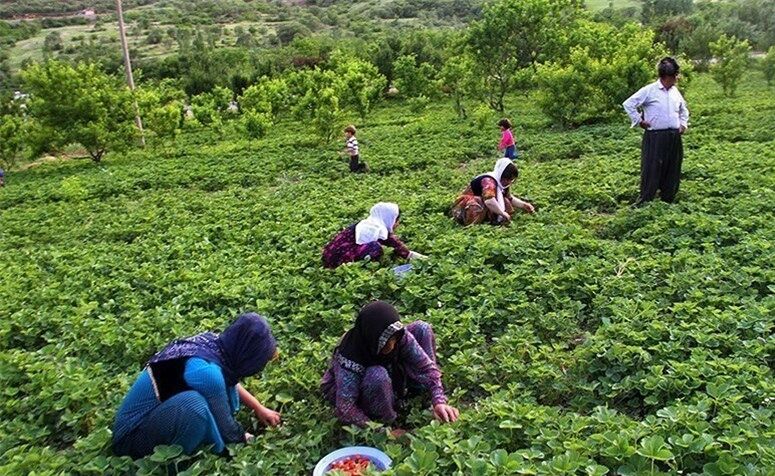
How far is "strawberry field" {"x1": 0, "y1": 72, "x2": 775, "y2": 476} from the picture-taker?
325cm

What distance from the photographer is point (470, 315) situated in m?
4.83

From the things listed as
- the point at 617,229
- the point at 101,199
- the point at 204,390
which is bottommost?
the point at 101,199

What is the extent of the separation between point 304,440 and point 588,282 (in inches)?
116

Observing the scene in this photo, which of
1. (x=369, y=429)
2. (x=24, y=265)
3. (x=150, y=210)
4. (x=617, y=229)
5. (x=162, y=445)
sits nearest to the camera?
(x=162, y=445)

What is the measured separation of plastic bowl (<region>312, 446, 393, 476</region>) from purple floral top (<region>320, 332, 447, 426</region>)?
32 centimetres

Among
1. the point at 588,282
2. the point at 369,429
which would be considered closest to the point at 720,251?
the point at 588,282

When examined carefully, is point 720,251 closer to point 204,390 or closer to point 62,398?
point 204,390

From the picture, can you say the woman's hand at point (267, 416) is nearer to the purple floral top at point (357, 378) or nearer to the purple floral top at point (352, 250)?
the purple floral top at point (357, 378)

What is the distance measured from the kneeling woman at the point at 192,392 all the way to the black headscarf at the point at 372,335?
0.48 metres

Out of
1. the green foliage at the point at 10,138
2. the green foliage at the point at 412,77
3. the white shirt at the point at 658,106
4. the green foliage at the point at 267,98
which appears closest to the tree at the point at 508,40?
the green foliage at the point at 412,77

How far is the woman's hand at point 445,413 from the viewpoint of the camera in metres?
3.60

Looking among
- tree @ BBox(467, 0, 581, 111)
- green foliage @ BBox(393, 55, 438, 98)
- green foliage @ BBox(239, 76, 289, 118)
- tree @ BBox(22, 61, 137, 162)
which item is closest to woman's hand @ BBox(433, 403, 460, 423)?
tree @ BBox(22, 61, 137, 162)

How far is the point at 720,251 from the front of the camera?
5715 mm

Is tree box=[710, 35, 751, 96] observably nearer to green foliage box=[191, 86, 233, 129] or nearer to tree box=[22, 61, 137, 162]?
green foliage box=[191, 86, 233, 129]
